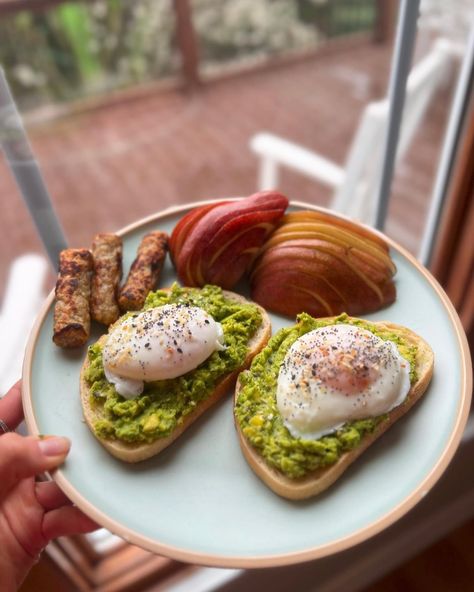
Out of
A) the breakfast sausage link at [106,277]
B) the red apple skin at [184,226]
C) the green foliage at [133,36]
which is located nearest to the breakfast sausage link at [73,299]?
the breakfast sausage link at [106,277]

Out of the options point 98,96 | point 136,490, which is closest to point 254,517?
point 136,490

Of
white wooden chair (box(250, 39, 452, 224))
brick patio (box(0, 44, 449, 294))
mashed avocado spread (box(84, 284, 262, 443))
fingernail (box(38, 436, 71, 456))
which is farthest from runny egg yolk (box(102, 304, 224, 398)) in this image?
brick patio (box(0, 44, 449, 294))

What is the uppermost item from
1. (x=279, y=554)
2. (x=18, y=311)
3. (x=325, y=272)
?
(x=325, y=272)

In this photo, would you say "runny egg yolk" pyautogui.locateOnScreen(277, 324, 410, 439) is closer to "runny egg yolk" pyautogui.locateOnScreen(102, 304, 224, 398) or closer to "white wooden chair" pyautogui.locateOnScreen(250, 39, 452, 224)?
"runny egg yolk" pyautogui.locateOnScreen(102, 304, 224, 398)

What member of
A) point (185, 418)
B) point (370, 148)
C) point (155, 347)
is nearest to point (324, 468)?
point (185, 418)

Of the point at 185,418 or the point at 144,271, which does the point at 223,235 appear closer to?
the point at 144,271

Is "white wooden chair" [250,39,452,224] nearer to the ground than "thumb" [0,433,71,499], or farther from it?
nearer to the ground

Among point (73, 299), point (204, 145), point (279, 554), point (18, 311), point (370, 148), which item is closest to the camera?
point (279, 554)
